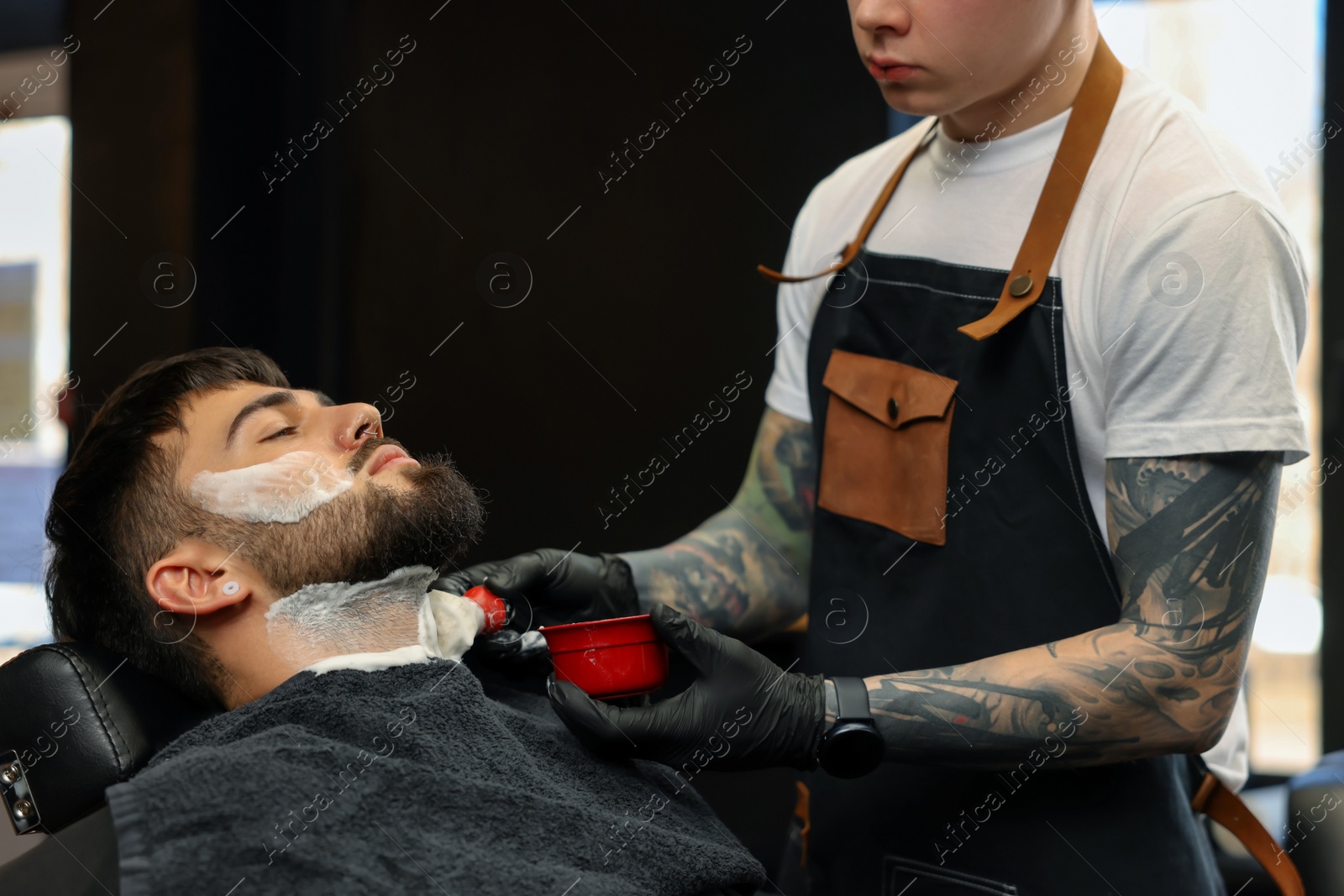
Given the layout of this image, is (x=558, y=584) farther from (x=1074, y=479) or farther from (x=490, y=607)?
(x=1074, y=479)

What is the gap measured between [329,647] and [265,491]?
248 mm

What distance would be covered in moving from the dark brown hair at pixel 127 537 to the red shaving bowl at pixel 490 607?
15.5 inches

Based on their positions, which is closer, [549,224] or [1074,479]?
[1074,479]

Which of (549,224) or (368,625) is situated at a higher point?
(549,224)

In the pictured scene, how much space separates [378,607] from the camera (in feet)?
4.88

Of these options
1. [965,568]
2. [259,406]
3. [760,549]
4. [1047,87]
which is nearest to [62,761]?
[259,406]

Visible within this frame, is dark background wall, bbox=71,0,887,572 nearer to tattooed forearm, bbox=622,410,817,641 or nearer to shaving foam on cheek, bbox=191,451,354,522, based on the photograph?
tattooed forearm, bbox=622,410,817,641

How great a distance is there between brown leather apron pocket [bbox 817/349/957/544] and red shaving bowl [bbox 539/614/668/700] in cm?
48

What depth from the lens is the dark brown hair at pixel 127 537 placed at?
1464 millimetres

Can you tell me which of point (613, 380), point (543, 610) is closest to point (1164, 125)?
point (543, 610)

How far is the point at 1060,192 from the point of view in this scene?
1437mm

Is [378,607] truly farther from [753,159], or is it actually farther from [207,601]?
[753,159]

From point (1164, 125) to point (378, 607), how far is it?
52.3 inches

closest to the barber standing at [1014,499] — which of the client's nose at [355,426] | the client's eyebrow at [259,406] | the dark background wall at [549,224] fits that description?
the client's nose at [355,426]
